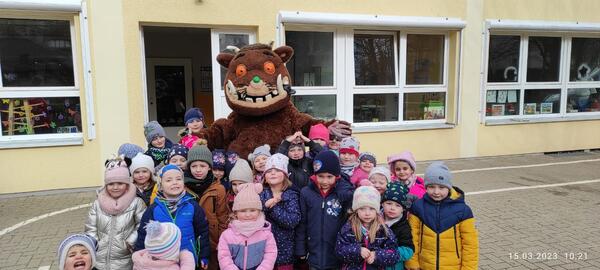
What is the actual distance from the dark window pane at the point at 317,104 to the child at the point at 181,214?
213 inches

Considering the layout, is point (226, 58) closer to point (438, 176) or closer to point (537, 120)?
point (438, 176)

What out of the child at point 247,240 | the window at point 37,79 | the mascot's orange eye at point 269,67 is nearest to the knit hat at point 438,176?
the child at point 247,240

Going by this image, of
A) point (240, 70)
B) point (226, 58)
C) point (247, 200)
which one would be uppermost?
point (226, 58)

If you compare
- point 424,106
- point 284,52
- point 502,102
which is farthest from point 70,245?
point 502,102

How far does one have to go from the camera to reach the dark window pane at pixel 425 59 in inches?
343

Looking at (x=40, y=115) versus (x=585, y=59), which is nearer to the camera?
(x=40, y=115)

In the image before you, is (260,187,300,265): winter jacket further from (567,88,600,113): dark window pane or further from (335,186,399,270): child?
(567,88,600,113): dark window pane

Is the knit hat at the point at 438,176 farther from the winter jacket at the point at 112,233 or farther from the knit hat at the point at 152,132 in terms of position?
Result: the knit hat at the point at 152,132

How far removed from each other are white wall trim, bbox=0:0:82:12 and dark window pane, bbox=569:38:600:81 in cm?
1062

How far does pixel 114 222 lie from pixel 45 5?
4.87 metres

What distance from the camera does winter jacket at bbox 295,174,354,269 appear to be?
9.65 feet

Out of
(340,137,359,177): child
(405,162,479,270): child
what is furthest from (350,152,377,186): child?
(405,162,479,270): child

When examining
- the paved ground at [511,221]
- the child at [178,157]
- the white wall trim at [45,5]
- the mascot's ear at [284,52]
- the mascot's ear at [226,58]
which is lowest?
the paved ground at [511,221]

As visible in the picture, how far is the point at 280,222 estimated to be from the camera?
2.92 metres
